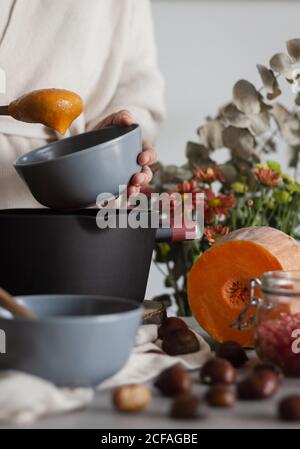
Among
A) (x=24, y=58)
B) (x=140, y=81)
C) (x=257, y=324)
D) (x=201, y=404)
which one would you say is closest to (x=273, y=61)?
(x=140, y=81)

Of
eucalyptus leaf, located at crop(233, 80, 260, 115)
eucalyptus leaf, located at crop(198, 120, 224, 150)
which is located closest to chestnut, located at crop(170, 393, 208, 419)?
eucalyptus leaf, located at crop(233, 80, 260, 115)

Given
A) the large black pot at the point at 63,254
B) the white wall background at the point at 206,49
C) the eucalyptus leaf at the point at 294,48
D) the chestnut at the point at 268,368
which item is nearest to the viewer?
the chestnut at the point at 268,368

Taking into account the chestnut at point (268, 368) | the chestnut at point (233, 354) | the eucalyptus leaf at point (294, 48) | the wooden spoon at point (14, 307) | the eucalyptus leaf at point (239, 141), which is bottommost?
the chestnut at point (233, 354)

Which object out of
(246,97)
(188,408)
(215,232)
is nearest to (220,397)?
(188,408)

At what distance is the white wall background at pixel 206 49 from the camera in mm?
2500

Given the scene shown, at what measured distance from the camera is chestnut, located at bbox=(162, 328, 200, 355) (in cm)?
84

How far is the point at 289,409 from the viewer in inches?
24.4

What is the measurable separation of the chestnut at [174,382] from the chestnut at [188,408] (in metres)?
0.05

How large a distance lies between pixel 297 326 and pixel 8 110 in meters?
0.44

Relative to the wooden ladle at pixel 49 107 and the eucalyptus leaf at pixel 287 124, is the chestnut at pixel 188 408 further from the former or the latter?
the eucalyptus leaf at pixel 287 124

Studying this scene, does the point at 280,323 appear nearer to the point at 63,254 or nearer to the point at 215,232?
the point at 63,254

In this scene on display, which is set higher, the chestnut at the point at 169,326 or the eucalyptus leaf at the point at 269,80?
the eucalyptus leaf at the point at 269,80

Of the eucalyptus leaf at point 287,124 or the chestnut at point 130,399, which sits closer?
the chestnut at point 130,399

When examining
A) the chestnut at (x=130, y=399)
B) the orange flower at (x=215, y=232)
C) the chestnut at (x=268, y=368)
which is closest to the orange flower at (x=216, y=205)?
the orange flower at (x=215, y=232)
